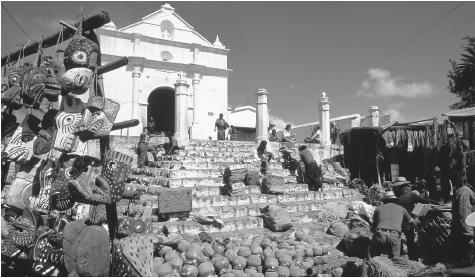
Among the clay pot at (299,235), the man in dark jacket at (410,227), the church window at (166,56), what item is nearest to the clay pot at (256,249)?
the clay pot at (299,235)

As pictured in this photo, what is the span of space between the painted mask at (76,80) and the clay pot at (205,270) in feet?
11.2

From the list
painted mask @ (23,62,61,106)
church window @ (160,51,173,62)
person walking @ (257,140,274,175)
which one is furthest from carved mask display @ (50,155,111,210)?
church window @ (160,51,173,62)

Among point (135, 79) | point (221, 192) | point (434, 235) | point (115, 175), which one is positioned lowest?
point (434, 235)

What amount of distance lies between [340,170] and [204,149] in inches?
235

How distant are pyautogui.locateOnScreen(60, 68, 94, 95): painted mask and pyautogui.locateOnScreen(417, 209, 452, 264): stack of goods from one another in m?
6.63

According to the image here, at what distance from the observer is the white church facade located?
1777 cm

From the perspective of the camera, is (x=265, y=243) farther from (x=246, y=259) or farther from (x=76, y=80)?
(x=76, y=80)

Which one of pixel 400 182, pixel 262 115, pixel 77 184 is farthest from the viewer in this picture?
pixel 262 115

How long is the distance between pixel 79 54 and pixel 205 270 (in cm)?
396

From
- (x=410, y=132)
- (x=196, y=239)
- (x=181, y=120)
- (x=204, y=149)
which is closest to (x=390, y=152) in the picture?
(x=410, y=132)

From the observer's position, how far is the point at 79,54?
4828 millimetres

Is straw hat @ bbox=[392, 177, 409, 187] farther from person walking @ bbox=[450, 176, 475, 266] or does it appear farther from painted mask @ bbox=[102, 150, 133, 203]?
painted mask @ bbox=[102, 150, 133, 203]

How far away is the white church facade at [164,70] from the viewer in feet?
58.3

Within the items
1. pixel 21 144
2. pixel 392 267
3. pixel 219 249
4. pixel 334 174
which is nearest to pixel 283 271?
pixel 219 249
